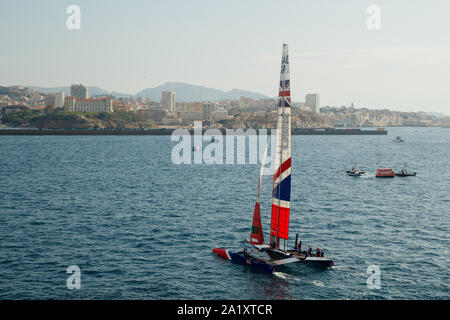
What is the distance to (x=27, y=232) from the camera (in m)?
48.5

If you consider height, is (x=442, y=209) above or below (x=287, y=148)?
below

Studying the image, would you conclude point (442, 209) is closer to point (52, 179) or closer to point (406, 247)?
point (406, 247)

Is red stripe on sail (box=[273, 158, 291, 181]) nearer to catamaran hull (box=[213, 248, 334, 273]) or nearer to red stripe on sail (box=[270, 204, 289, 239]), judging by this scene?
red stripe on sail (box=[270, 204, 289, 239])

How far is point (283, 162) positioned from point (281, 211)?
426cm

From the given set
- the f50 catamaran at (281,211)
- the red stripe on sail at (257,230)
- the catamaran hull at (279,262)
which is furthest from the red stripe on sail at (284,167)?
the catamaran hull at (279,262)

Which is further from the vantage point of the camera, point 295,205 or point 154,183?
point 154,183

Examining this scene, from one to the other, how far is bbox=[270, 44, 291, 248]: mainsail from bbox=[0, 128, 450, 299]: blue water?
12.8ft

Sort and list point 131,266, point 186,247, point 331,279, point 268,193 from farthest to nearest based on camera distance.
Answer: point 268,193 < point 186,247 < point 131,266 < point 331,279

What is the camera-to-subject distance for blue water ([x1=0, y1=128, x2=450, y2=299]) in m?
33.5

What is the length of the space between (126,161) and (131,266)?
96.2 metres

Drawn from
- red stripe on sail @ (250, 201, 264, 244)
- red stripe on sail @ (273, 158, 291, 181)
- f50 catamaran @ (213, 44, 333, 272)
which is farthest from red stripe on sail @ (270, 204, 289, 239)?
red stripe on sail @ (273, 158, 291, 181)

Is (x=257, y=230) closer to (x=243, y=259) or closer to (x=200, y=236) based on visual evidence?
(x=243, y=259)
